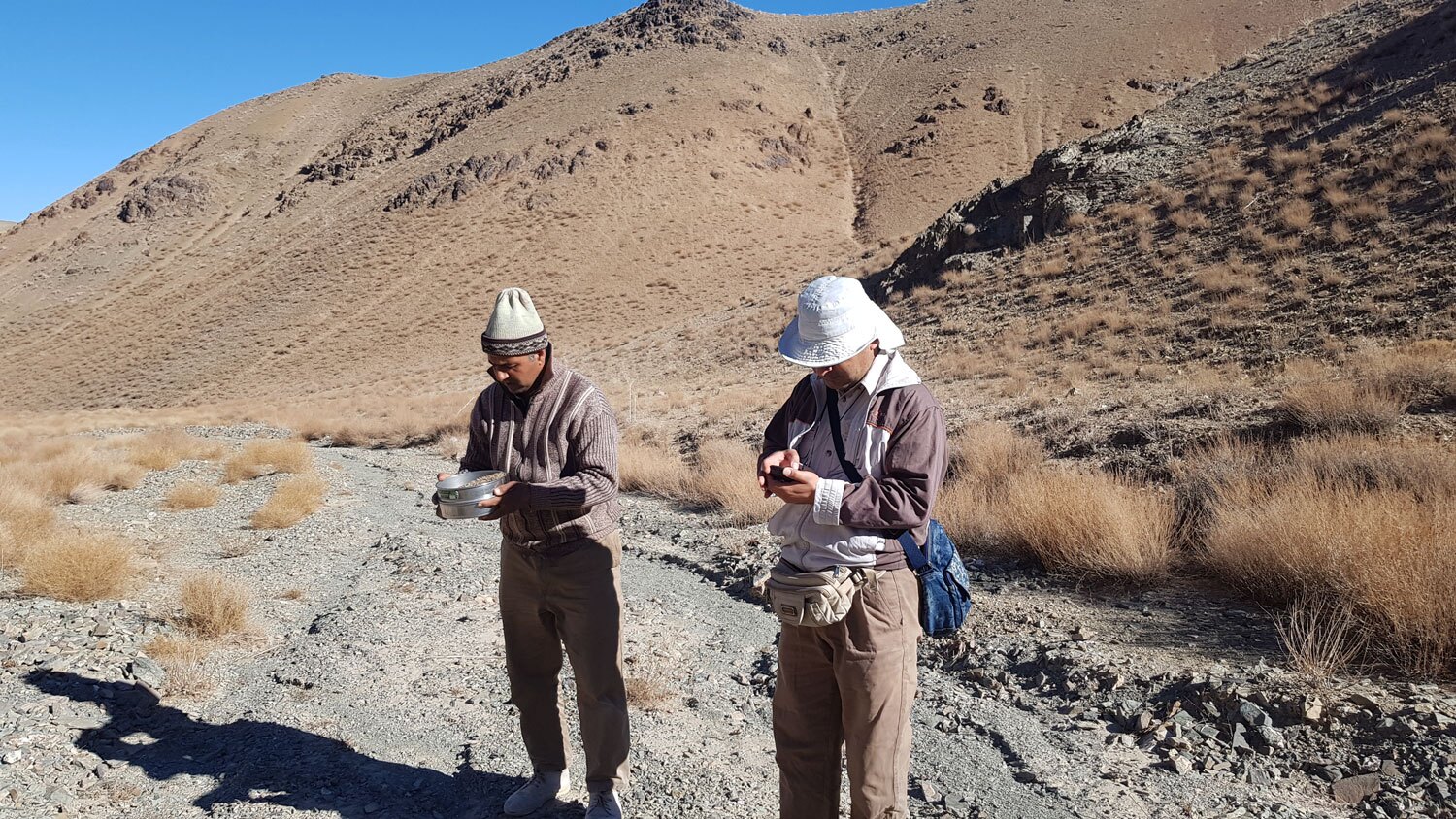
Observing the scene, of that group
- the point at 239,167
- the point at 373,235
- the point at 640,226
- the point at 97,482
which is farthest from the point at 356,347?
the point at 239,167

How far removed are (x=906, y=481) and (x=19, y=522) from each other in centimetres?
897

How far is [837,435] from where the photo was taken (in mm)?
2443

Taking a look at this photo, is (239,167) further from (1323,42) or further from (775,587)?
(775,587)

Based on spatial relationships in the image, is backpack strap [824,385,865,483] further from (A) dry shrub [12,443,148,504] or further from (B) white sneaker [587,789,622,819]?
(A) dry shrub [12,443,148,504]

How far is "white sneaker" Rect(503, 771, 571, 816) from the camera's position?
3287mm

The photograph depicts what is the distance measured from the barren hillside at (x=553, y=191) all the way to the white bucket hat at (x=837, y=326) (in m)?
26.9

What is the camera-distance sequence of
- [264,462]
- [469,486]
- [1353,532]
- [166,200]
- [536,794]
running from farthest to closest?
[166,200]
[264,462]
[1353,532]
[536,794]
[469,486]

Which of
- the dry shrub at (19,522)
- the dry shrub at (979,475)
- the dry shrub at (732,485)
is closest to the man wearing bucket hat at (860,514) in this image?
the dry shrub at (979,475)

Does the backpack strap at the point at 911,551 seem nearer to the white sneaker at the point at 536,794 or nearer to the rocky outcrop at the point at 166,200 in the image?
the white sneaker at the point at 536,794

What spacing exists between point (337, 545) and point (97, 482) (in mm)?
5560

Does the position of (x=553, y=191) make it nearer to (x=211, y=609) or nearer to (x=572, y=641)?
(x=211, y=609)

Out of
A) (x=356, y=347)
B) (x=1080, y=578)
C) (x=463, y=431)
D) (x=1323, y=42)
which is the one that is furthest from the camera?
(x=356, y=347)

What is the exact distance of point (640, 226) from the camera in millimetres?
47750

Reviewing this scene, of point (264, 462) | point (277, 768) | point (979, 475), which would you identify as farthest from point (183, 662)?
point (264, 462)
